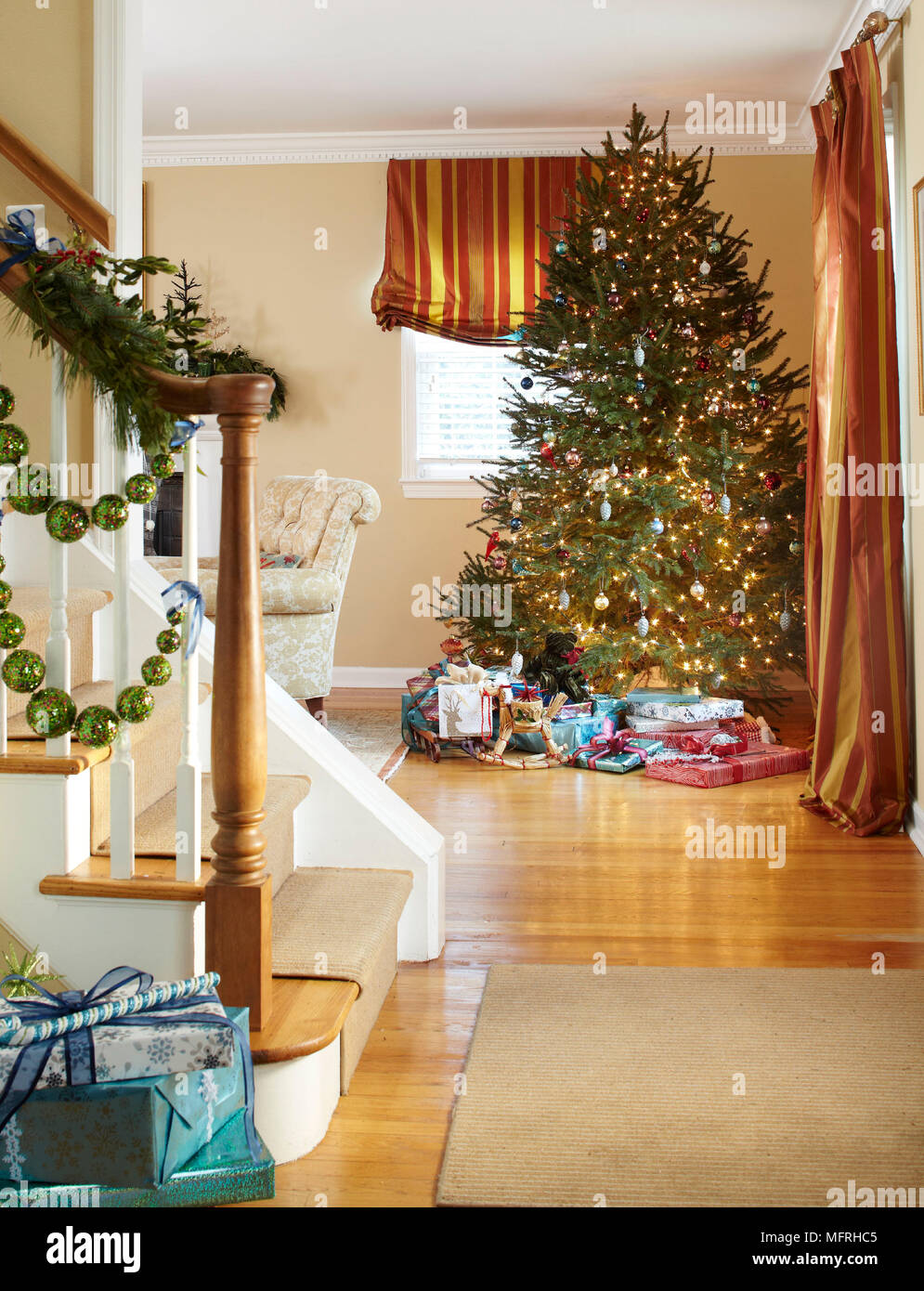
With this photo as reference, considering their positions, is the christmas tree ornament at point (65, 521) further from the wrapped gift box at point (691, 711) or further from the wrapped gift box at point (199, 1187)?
the wrapped gift box at point (691, 711)

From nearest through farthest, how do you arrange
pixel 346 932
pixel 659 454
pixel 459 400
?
pixel 346 932 → pixel 659 454 → pixel 459 400

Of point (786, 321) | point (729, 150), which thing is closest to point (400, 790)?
point (786, 321)

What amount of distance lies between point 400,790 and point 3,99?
2.35 meters

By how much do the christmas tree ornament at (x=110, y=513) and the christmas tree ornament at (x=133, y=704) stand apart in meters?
0.24

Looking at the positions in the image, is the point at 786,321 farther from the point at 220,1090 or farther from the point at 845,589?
the point at 220,1090

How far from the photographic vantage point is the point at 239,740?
164 centimetres

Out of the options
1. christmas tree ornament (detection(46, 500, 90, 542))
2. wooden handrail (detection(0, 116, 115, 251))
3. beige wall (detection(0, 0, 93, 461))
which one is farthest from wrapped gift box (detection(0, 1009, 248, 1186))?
wooden handrail (detection(0, 116, 115, 251))

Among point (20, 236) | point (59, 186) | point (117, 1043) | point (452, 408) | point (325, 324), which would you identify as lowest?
point (117, 1043)

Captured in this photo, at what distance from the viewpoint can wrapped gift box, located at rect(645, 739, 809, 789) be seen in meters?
4.02

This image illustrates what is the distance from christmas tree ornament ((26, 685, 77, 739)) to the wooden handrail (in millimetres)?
1407

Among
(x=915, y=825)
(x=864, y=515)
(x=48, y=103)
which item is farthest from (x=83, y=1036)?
(x=864, y=515)

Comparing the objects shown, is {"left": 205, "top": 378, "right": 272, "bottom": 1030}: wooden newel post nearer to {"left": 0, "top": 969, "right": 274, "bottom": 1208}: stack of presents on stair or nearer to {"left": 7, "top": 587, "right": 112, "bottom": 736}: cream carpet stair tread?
{"left": 0, "top": 969, "right": 274, "bottom": 1208}: stack of presents on stair

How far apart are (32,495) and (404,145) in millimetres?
4837

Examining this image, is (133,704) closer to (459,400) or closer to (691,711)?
(691,711)
